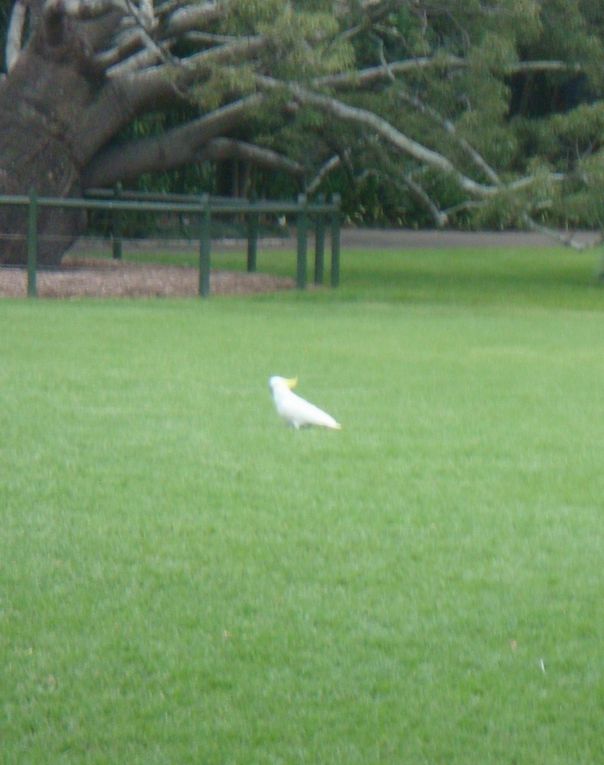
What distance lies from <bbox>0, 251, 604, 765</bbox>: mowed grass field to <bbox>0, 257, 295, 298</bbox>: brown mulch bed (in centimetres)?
746

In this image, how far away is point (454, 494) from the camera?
7145 mm

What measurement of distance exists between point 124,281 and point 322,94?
4069mm

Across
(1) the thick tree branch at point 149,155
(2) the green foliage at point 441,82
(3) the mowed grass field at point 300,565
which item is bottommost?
(3) the mowed grass field at point 300,565

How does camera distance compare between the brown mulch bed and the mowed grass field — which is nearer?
the mowed grass field

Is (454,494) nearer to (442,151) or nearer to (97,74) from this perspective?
(442,151)

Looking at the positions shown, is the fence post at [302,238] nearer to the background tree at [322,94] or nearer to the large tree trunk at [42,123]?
the background tree at [322,94]

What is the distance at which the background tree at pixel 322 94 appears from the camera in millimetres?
18672

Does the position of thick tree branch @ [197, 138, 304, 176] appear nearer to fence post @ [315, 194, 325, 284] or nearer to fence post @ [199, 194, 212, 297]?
fence post @ [315, 194, 325, 284]

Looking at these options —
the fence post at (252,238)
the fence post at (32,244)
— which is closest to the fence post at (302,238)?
the fence post at (252,238)

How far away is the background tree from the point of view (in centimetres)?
1867

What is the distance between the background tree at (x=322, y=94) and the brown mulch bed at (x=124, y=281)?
749 millimetres

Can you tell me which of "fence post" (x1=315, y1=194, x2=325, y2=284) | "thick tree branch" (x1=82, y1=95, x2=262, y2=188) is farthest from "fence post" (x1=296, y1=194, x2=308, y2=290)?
"thick tree branch" (x1=82, y1=95, x2=262, y2=188)

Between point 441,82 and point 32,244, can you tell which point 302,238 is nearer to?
point 441,82

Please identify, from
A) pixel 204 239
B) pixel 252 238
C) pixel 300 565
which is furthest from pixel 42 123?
pixel 300 565
